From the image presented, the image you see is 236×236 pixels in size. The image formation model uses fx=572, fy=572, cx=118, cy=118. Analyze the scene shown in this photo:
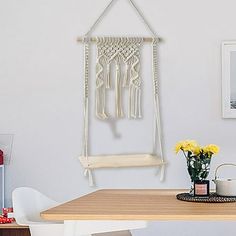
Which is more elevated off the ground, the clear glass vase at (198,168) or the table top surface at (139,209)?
the clear glass vase at (198,168)

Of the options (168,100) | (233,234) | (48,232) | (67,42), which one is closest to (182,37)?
(168,100)

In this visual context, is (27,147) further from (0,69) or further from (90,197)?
(90,197)

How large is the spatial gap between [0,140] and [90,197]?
1.61 metres

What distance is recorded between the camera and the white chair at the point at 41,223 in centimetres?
243

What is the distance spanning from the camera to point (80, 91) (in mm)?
4406

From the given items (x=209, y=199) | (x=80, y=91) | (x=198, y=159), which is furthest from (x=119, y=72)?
(x=209, y=199)

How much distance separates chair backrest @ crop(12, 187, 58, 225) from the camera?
3.09 metres

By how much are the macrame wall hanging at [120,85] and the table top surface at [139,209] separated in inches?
54.0

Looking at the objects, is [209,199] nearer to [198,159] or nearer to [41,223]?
[198,159]

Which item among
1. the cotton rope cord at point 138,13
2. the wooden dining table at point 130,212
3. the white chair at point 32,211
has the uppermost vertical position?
the cotton rope cord at point 138,13

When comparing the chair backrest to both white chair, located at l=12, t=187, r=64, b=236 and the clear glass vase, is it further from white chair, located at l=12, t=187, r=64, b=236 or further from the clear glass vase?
the clear glass vase

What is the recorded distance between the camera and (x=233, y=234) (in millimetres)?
4309

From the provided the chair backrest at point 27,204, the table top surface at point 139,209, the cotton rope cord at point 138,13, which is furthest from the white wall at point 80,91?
the table top surface at point 139,209

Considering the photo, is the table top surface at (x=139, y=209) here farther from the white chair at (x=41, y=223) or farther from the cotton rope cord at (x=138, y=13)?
the cotton rope cord at (x=138, y=13)
